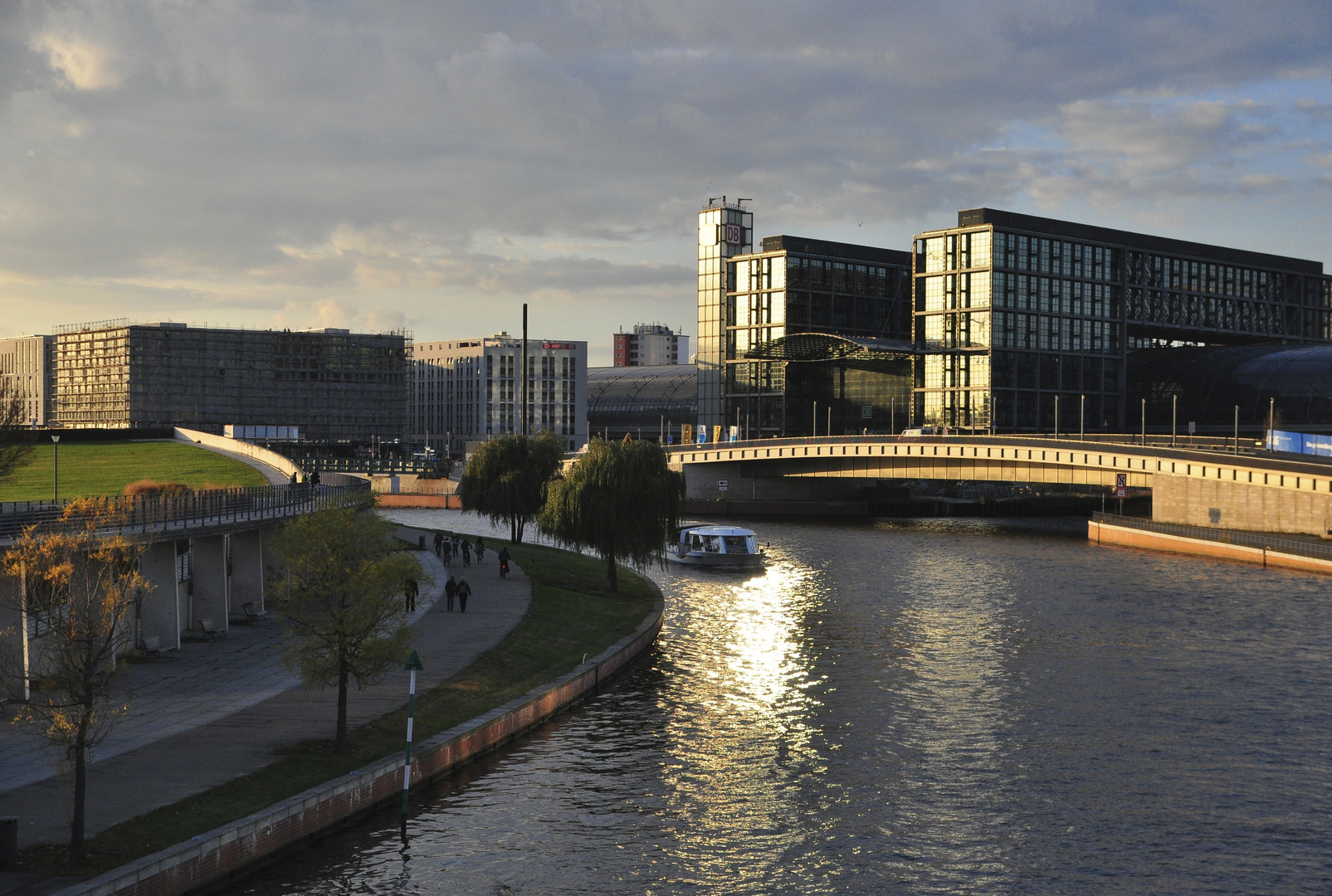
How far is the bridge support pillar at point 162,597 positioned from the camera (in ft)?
150

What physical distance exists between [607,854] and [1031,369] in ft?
530

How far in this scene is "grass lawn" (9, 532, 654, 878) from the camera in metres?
24.1

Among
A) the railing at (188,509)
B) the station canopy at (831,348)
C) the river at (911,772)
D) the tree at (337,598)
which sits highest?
the station canopy at (831,348)

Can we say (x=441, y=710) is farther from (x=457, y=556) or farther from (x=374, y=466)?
(x=374, y=466)

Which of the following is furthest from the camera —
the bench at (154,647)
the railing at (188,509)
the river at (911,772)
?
the bench at (154,647)

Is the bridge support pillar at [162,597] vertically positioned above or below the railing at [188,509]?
below

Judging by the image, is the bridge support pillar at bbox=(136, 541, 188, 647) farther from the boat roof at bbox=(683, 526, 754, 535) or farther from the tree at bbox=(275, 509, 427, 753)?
the boat roof at bbox=(683, 526, 754, 535)

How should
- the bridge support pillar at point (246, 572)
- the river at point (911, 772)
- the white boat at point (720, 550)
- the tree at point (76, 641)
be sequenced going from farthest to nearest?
the white boat at point (720, 550) → the bridge support pillar at point (246, 572) → the river at point (911, 772) → the tree at point (76, 641)

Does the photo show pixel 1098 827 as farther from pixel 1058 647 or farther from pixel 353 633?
pixel 1058 647

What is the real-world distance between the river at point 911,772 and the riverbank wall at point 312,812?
487mm

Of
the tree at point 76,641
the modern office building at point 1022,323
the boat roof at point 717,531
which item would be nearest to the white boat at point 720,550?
the boat roof at point 717,531

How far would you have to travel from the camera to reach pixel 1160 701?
45031 millimetres

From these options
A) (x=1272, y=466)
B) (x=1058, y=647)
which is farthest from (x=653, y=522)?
(x=1272, y=466)

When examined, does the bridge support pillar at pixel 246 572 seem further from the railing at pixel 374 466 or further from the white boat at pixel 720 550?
the railing at pixel 374 466
